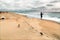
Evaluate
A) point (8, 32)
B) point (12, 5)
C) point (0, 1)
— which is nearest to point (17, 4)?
point (12, 5)

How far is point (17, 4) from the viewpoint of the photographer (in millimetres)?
35469

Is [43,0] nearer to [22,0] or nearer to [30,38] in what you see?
[22,0]

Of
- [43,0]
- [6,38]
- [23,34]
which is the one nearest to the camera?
[6,38]

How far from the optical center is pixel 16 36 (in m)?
9.30

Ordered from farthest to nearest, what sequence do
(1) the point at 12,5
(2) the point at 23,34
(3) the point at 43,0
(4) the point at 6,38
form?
(3) the point at 43,0 → (1) the point at 12,5 → (2) the point at 23,34 → (4) the point at 6,38

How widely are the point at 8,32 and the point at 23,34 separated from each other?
90 cm

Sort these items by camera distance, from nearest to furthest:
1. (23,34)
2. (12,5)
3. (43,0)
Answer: (23,34) → (12,5) → (43,0)

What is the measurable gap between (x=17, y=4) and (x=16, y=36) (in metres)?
26.5

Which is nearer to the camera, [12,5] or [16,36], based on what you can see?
[16,36]

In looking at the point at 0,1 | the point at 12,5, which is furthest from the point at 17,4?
the point at 0,1

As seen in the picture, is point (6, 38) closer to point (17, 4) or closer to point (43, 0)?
point (17, 4)

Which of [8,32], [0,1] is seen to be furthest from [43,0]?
[8,32]

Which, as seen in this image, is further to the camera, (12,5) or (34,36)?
Answer: (12,5)

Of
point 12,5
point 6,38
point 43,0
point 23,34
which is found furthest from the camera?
point 43,0
